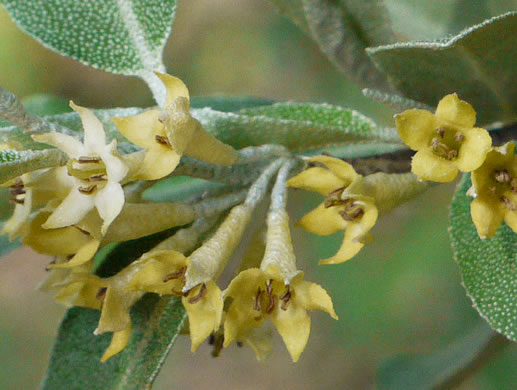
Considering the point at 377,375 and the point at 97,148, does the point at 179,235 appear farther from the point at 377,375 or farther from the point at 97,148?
the point at 377,375

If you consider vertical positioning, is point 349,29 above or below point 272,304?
above

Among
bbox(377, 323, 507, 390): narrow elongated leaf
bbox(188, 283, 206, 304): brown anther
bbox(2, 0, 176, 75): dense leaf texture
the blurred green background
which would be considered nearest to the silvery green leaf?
bbox(2, 0, 176, 75): dense leaf texture

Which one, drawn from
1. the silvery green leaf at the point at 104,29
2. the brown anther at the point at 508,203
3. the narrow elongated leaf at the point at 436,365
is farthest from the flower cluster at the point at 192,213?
the narrow elongated leaf at the point at 436,365

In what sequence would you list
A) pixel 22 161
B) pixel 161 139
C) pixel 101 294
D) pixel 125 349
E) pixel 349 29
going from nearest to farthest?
1. pixel 22 161
2. pixel 161 139
3. pixel 101 294
4. pixel 125 349
5. pixel 349 29

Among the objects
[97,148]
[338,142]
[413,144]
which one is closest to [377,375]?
[338,142]

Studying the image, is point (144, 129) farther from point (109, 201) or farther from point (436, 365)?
point (436, 365)

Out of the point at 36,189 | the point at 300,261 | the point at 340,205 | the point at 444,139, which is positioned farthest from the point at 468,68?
the point at 300,261

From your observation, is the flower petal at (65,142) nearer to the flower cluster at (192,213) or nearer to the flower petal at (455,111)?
the flower cluster at (192,213)
